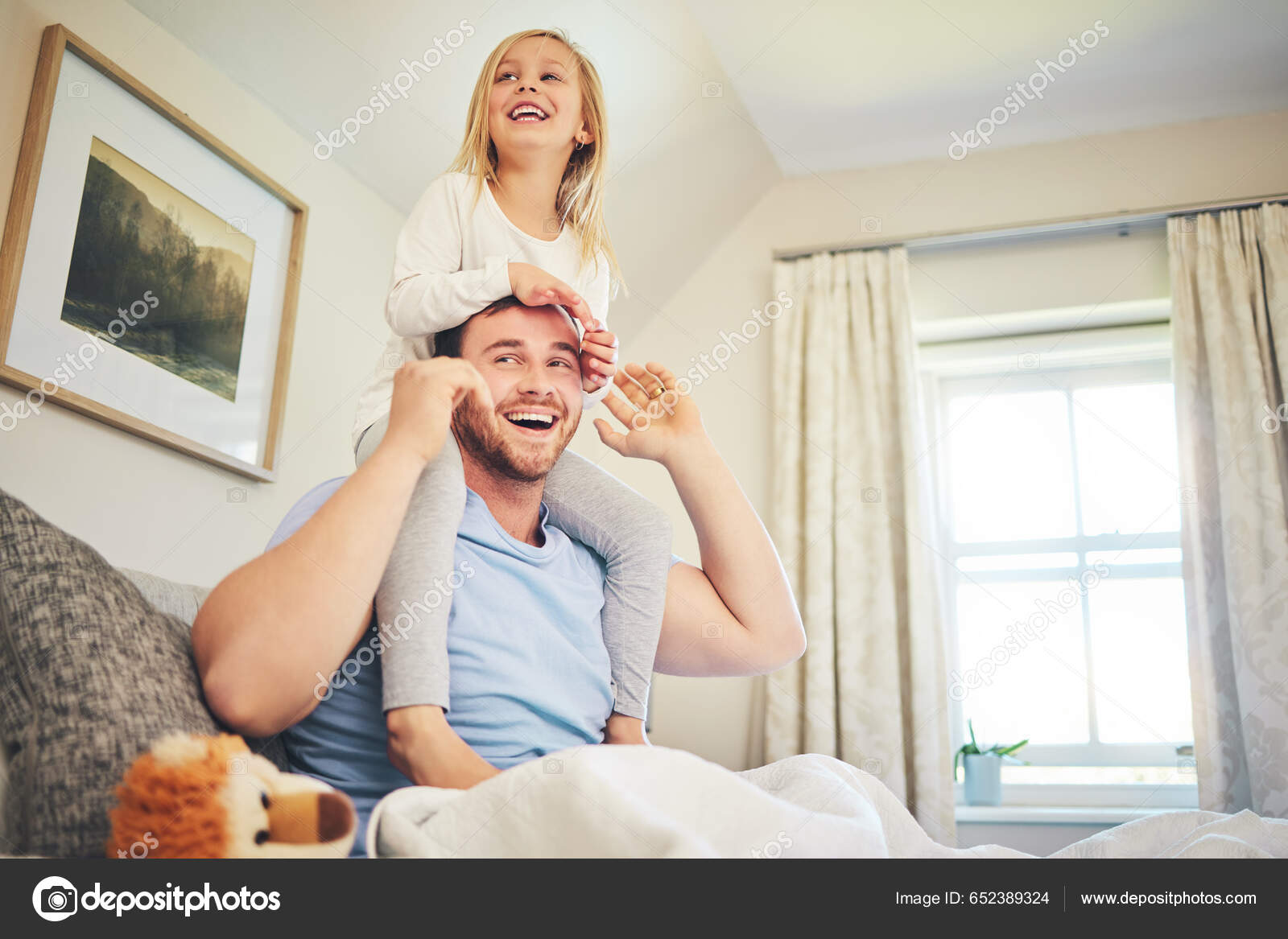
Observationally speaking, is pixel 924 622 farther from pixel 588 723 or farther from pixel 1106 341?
pixel 588 723

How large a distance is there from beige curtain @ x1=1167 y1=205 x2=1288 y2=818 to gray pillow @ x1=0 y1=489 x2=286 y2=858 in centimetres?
300

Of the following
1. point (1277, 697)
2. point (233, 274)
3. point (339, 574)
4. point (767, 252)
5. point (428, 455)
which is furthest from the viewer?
point (767, 252)

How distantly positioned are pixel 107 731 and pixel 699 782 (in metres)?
0.40

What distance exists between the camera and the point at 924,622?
318 cm

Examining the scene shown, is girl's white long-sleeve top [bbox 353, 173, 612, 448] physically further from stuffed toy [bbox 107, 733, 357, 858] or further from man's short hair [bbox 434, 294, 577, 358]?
stuffed toy [bbox 107, 733, 357, 858]

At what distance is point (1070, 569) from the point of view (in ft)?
11.1

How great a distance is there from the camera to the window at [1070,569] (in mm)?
3248

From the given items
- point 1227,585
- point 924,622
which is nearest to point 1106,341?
point 1227,585

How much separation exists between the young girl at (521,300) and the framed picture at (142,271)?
51 centimetres

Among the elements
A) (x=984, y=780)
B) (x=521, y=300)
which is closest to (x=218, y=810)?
(x=521, y=300)

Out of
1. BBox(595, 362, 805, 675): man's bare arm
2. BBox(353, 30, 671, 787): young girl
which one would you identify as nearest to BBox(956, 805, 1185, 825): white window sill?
BBox(595, 362, 805, 675): man's bare arm

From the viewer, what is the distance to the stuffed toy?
0.59 m
